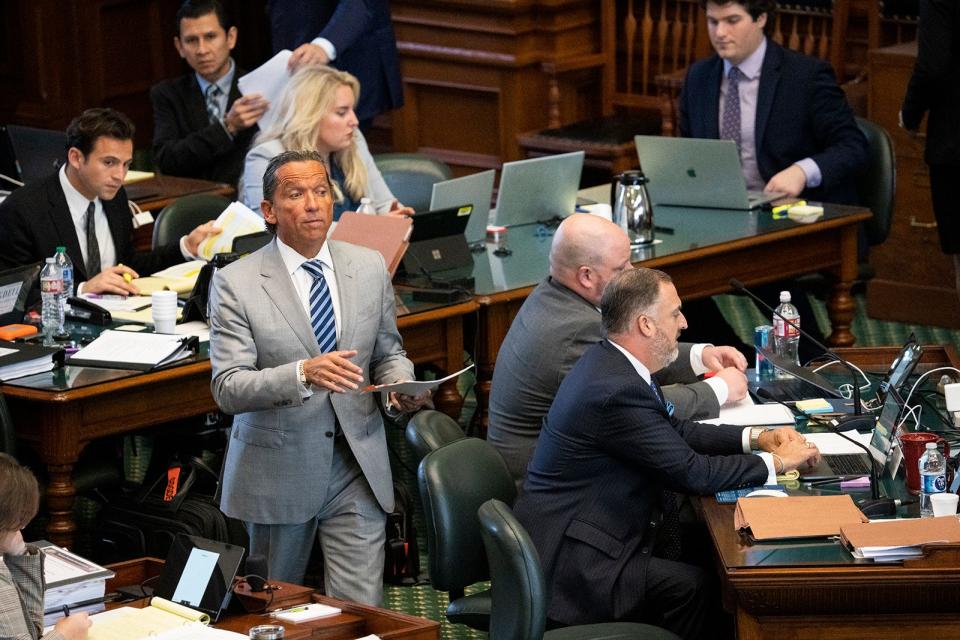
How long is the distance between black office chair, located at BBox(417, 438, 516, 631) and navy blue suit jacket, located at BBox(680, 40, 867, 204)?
2997mm

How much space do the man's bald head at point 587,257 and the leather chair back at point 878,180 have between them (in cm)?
247

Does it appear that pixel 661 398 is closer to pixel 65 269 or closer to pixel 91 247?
pixel 65 269

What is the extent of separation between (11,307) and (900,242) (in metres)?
4.21

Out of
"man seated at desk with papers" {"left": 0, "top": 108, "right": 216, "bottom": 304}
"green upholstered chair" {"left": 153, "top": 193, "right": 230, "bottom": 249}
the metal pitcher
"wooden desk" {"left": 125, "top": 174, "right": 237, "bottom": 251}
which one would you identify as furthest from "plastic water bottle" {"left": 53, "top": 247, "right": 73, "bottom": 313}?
the metal pitcher

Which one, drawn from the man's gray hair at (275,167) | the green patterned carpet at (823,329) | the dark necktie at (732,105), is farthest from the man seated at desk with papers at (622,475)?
the dark necktie at (732,105)

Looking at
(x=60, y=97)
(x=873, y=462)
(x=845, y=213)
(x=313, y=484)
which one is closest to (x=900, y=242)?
(x=845, y=213)

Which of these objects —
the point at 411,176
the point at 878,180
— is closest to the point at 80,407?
the point at 411,176

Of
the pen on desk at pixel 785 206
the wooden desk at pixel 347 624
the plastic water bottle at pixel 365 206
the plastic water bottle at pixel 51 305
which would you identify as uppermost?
the plastic water bottle at pixel 365 206

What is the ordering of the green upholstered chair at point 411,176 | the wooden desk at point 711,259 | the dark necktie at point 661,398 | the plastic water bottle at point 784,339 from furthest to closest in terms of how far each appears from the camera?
the green upholstered chair at point 411,176, the wooden desk at point 711,259, the plastic water bottle at point 784,339, the dark necktie at point 661,398

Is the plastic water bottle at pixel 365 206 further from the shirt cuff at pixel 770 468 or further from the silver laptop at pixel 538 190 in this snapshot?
the shirt cuff at pixel 770 468

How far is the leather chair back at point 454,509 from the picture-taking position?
382cm

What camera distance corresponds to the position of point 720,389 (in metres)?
4.47

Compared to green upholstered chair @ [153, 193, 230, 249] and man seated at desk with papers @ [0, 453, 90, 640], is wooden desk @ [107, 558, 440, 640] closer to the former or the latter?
man seated at desk with papers @ [0, 453, 90, 640]

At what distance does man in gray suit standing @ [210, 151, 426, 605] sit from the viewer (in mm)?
3932
